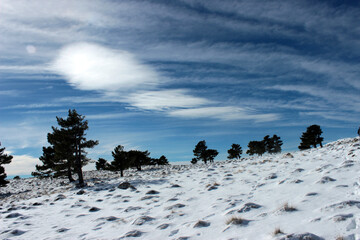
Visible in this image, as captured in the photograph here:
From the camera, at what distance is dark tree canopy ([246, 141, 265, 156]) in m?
58.2

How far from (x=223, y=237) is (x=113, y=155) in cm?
3020

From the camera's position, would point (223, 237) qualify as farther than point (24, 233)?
No

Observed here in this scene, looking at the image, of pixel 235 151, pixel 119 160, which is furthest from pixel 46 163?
pixel 235 151

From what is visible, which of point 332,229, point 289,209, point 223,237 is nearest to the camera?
point 332,229

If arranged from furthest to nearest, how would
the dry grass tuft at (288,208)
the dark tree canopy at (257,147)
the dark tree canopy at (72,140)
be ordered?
the dark tree canopy at (257,147)
the dark tree canopy at (72,140)
the dry grass tuft at (288,208)

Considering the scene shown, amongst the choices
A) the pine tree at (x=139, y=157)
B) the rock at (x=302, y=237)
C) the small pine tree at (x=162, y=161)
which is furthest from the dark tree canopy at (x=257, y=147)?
the rock at (x=302, y=237)

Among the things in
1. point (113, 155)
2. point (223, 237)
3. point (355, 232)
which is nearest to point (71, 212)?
point (223, 237)

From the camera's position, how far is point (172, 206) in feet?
24.6

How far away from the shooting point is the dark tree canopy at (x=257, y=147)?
58.2m

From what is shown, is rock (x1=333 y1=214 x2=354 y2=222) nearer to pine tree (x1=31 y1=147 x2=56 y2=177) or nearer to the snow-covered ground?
the snow-covered ground

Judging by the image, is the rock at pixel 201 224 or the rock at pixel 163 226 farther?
the rock at pixel 163 226

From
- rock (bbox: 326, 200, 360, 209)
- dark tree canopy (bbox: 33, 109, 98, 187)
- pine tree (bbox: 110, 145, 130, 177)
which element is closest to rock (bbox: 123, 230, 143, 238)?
rock (bbox: 326, 200, 360, 209)

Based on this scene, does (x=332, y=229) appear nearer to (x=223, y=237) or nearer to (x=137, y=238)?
(x=223, y=237)

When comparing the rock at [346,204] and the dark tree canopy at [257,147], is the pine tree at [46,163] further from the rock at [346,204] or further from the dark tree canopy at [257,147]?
the dark tree canopy at [257,147]
